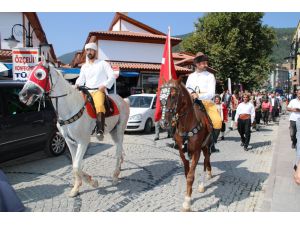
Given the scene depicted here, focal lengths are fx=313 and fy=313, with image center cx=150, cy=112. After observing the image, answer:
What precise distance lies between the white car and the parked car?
554cm

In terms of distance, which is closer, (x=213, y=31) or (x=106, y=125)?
(x=106, y=125)

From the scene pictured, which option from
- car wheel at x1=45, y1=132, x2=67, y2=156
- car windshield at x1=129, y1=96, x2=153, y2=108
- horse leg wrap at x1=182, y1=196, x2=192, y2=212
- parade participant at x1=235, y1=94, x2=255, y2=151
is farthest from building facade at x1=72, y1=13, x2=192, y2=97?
horse leg wrap at x1=182, y1=196, x2=192, y2=212

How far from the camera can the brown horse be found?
4566mm

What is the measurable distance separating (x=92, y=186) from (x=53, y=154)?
306 centimetres

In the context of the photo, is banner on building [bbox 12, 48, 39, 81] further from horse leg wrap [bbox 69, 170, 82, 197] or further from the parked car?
horse leg wrap [bbox 69, 170, 82, 197]

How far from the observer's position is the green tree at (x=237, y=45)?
127 feet

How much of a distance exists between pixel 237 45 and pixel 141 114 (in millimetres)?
29524

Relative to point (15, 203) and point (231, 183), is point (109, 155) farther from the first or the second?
point (15, 203)

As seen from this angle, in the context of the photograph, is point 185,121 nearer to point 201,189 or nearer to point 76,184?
point 201,189

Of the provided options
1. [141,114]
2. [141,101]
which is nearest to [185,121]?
[141,114]

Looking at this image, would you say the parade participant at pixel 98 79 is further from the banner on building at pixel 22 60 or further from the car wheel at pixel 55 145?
the banner on building at pixel 22 60

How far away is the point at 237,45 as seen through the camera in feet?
130

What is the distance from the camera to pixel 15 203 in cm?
453
